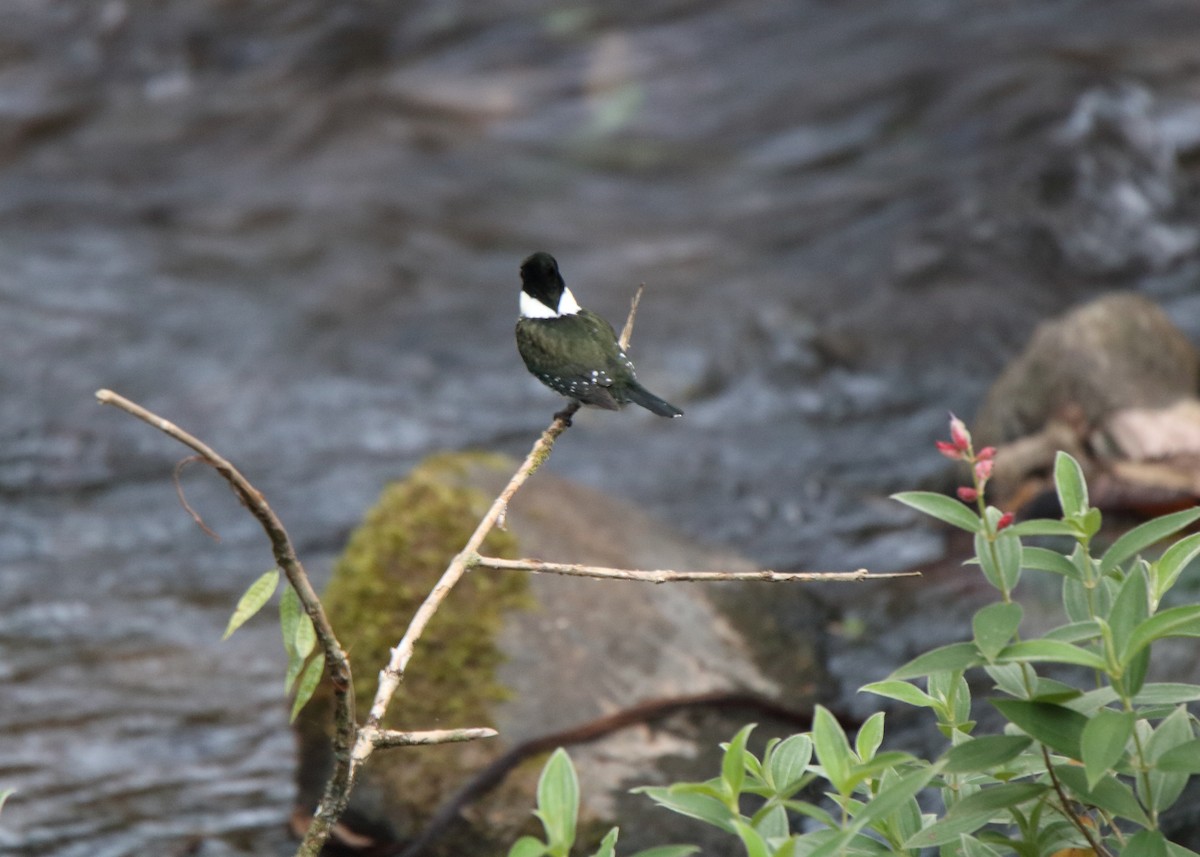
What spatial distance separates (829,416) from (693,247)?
9.21 feet

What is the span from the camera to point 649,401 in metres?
2.90

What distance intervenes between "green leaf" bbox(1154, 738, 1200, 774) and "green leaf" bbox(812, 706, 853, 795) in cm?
39

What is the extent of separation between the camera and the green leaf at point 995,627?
5.04ft

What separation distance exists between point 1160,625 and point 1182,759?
0.71 feet

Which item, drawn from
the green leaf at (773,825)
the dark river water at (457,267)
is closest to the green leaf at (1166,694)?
the green leaf at (773,825)

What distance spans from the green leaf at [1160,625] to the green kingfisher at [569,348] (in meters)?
1.39

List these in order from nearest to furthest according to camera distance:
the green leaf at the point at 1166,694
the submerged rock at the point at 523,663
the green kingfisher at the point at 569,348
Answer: the green leaf at the point at 1166,694, the green kingfisher at the point at 569,348, the submerged rock at the point at 523,663

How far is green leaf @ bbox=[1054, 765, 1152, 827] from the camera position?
1.64 meters

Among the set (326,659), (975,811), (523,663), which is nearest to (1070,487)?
(975,811)

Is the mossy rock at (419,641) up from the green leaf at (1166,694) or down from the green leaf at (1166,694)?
down

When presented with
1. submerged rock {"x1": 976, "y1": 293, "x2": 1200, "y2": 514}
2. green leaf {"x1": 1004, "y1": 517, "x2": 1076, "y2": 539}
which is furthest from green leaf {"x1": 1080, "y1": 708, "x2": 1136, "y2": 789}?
submerged rock {"x1": 976, "y1": 293, "x2": 1200, "y2": 514}

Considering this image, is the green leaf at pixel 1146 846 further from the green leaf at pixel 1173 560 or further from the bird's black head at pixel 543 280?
the bird's black head at pixel 543 280

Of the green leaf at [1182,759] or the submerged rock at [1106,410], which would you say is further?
the submerged rock at [1106,410]

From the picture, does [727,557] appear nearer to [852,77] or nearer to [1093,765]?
[1093,765]
